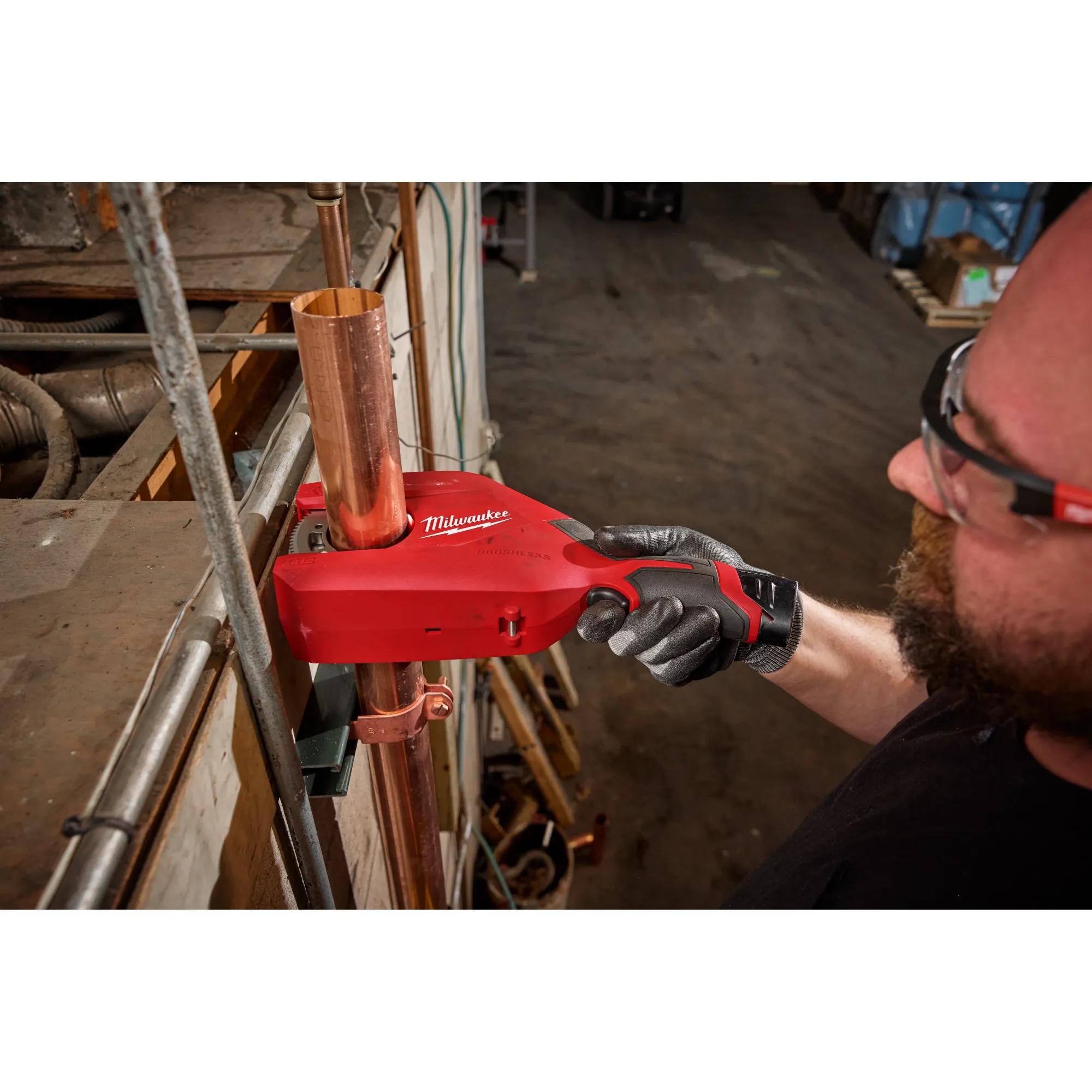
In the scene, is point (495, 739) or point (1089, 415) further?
point (495, 739)

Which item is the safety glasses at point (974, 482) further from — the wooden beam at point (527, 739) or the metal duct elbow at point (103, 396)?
the wooden beam at point (527, 739)

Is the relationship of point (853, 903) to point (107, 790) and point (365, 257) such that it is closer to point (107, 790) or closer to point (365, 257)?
point (107, 790)

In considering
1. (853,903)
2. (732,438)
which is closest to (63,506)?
(853,903)

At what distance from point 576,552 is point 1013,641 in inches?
19.1

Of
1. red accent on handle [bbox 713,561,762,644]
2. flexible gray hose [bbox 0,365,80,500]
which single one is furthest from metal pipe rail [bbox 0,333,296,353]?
red accent on handle [bbox 713,561,762,644]

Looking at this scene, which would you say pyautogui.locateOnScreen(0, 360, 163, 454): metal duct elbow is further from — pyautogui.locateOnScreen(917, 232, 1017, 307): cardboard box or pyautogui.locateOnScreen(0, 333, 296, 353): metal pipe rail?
pyautogui.locateOnScreen(917, 232, 1017, 307): cardboard box

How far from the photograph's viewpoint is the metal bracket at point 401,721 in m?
1.02

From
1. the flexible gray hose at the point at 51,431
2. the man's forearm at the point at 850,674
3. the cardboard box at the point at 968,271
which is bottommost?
the cardboard box at the point at 968,271

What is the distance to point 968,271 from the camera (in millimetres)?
6297

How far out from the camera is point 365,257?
177 cm

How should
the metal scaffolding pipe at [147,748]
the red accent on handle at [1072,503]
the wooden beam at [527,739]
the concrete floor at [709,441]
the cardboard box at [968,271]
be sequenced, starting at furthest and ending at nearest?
the cardboard box at [968,271] < the concrete floor at [709,441] < the wooden beam at [527,739] < the red accent on handle at [1072,503] < the metal scaffolding pipe at [147,748]

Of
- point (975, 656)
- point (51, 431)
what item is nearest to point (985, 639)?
point (975, 656)

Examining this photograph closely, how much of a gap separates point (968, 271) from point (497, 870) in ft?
20.0

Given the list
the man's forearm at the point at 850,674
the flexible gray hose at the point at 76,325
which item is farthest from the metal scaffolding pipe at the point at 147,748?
the flexible gray hose at the point at 76,325
